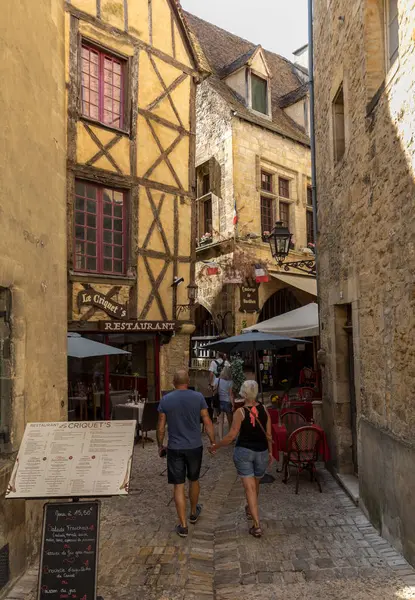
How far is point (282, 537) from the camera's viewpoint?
439cm

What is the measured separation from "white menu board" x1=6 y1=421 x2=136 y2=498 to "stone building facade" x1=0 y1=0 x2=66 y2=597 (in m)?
0.48

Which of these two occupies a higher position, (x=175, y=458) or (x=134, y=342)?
(x=134, y=342)

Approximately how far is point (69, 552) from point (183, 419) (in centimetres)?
177

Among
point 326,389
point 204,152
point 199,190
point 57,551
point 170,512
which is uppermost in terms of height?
point 204,152

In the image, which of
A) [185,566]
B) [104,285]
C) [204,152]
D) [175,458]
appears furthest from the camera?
[204,152]

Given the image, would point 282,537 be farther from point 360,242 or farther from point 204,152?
point 204,152

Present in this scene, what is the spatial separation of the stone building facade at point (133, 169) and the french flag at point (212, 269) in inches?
80.1

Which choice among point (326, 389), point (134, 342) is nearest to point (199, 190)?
point (134, 342)

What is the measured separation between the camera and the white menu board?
305cm

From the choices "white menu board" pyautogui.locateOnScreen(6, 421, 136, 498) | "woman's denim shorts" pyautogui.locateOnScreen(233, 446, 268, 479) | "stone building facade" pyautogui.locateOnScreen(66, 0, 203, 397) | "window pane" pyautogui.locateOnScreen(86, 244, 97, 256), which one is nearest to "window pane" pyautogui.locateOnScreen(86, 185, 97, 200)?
"stone building facade" pyautogui.locateOnScreen(66, 0, 203, 397)

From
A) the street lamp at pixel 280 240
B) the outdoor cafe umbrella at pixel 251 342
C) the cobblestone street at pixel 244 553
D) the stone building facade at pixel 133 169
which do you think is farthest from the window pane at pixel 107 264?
the cobblestone street at pixel 244 553

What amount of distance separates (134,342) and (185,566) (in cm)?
677

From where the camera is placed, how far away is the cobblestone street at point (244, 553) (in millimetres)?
3463

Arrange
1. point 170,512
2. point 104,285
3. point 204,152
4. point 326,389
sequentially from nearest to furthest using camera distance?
point 170,512, point 326,389, point 104,285, point 204,152
